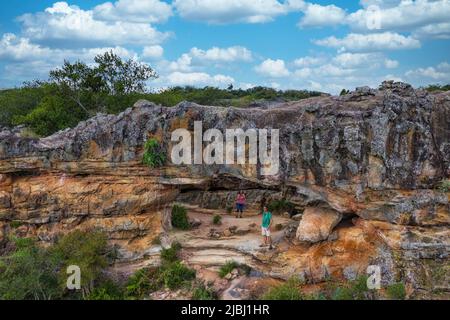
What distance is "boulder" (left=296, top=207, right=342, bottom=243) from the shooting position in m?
15.7

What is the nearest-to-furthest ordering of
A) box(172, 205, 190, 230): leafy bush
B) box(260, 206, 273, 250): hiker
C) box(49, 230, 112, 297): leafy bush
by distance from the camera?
box(49, 230, 112, 297): leafy bush < box(260, 206, 273, 250): hiker < box(172, 205, 190, 230): leafy bush

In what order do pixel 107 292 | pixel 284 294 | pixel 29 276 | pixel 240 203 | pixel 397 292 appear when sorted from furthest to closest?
pixel 240 203 < pixel 107 292 < pixel 29 276 < pixel 397 292 < pixel 284 294

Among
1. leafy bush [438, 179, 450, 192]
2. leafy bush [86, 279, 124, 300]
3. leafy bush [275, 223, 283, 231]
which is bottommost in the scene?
leafy bush [86, 279, 124, 300]

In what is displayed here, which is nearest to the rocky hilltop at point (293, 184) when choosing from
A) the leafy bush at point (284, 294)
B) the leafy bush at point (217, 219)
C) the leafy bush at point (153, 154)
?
the leafy bush at point (153, 154)

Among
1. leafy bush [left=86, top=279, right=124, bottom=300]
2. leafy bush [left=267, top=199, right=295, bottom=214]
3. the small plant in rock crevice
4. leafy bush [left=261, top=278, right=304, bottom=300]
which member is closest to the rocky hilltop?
the small plant in rock crevice

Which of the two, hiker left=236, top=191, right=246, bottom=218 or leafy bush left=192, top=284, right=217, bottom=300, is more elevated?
hiker left=236, top=191, right=246, bottom=218

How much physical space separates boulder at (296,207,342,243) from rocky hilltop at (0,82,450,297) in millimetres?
40

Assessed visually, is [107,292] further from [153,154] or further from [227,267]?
[153,154]

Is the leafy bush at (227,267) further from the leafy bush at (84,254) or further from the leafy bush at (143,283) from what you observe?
the leafy bush at (84,254)

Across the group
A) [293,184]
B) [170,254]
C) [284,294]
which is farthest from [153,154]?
[284,294]

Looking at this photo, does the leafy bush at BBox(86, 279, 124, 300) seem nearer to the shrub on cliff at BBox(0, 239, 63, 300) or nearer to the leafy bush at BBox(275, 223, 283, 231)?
the shrub on cliff at BBox(0, 239, 63, 300)

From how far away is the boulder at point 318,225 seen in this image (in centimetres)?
1572

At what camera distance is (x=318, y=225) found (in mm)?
15852

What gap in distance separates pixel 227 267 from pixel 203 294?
162 centimetres
